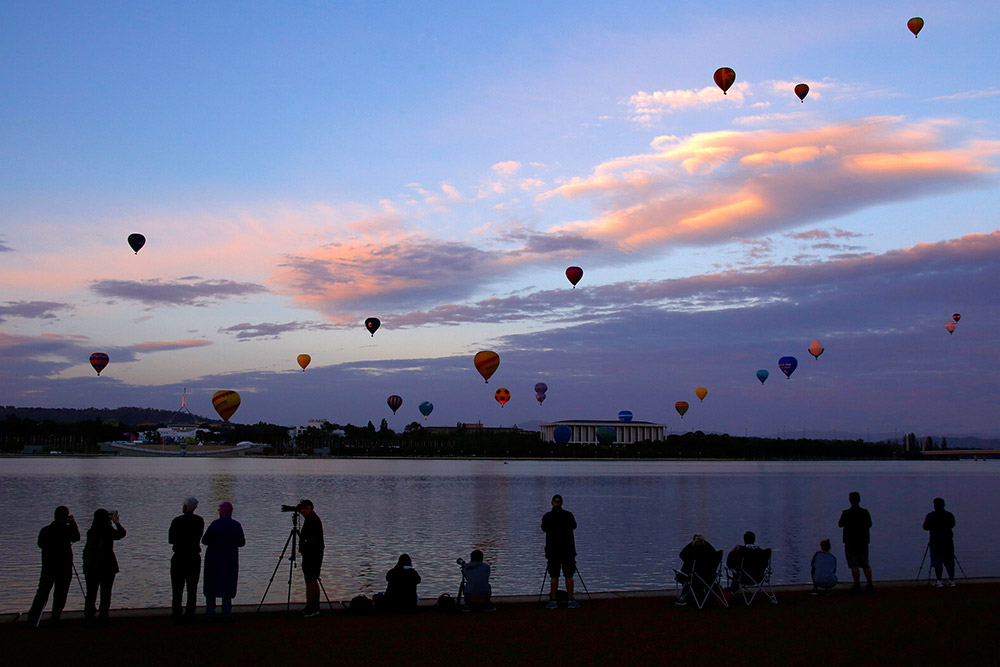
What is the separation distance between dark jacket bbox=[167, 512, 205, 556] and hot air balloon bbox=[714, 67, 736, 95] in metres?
60.2

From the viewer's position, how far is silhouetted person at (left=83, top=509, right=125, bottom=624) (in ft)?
52.2

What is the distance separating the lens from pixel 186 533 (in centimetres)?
1634

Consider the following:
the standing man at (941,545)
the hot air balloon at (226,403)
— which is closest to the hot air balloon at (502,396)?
the hot air balloon at (226,403)

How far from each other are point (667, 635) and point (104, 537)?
10392 mm

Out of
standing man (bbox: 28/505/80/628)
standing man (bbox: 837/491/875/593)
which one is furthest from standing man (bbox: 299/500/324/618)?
standing man (bbox: 837/491/875/593)

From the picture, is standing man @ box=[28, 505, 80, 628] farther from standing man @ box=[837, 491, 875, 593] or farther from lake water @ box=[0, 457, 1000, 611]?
standing man @ box=[837, 491, 875, 593]

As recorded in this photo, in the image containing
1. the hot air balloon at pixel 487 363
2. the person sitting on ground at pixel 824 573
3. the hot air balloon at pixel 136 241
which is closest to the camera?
the person sitting on ground at pixel 824 573

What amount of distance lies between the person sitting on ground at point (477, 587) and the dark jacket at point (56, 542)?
24.6 feet

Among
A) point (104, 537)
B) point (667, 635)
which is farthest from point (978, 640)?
point (104, 537)

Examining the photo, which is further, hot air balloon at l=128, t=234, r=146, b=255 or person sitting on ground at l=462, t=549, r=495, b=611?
hot air balloon at l=128, t=234, r=146, b=255

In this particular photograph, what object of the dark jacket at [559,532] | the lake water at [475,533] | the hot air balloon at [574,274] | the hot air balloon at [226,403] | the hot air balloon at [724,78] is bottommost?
the lake water at [475,533]

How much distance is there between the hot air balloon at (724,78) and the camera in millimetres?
67625

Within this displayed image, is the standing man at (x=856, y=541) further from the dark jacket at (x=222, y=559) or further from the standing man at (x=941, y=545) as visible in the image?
the dark jacket at (x=222, y=559)

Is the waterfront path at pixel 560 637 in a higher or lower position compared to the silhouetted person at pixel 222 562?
lower
